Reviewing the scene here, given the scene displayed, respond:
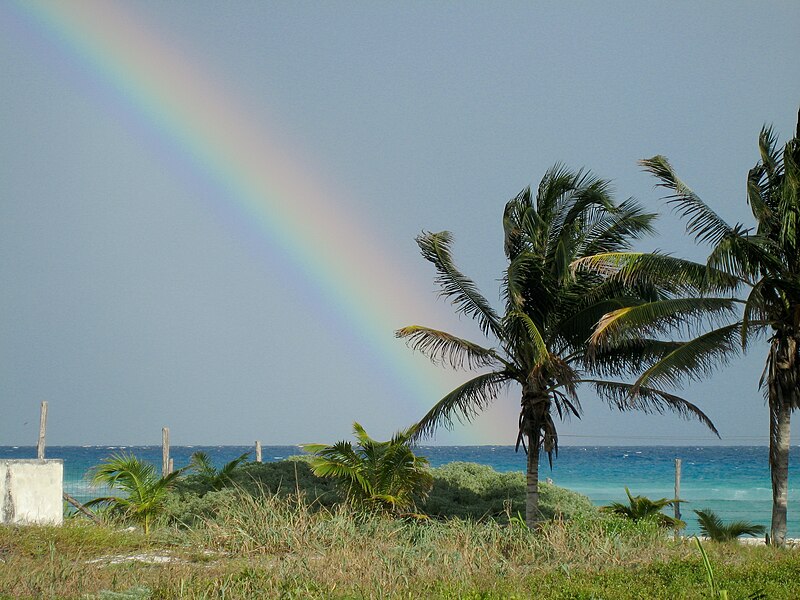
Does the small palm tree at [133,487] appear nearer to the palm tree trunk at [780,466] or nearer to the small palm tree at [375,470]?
the small palm tree at [375,470]

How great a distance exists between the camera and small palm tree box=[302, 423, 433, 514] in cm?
1716

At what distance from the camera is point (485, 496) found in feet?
71.7

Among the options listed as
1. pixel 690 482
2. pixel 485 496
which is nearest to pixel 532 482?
pixel 485 496

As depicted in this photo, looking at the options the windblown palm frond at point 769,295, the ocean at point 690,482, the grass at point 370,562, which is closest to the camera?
the grass at point 370,562

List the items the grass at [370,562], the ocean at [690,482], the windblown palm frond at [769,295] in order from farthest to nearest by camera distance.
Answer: the ocean at [690,482]
the windblown palm frond at [769,295]
the grass at [370,562]

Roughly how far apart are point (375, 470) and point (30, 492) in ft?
21.0

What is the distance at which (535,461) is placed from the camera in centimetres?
1809

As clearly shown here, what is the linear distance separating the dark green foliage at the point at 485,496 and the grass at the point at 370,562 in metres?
4.99

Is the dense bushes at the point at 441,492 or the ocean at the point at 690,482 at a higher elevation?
the dense bushes at the point at 441,492

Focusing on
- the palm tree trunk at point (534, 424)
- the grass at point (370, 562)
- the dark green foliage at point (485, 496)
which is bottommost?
the dark green foliage at point (485, 496)

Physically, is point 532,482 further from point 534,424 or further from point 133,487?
point 133,487

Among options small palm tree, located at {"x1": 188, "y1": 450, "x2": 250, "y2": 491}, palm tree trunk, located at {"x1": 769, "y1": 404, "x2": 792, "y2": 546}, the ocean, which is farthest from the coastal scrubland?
the ocean

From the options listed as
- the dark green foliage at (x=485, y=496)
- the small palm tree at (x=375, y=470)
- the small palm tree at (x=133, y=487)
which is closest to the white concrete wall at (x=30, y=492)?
the small palm tree at (x=133, y=487)

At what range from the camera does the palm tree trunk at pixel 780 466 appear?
15039mm
